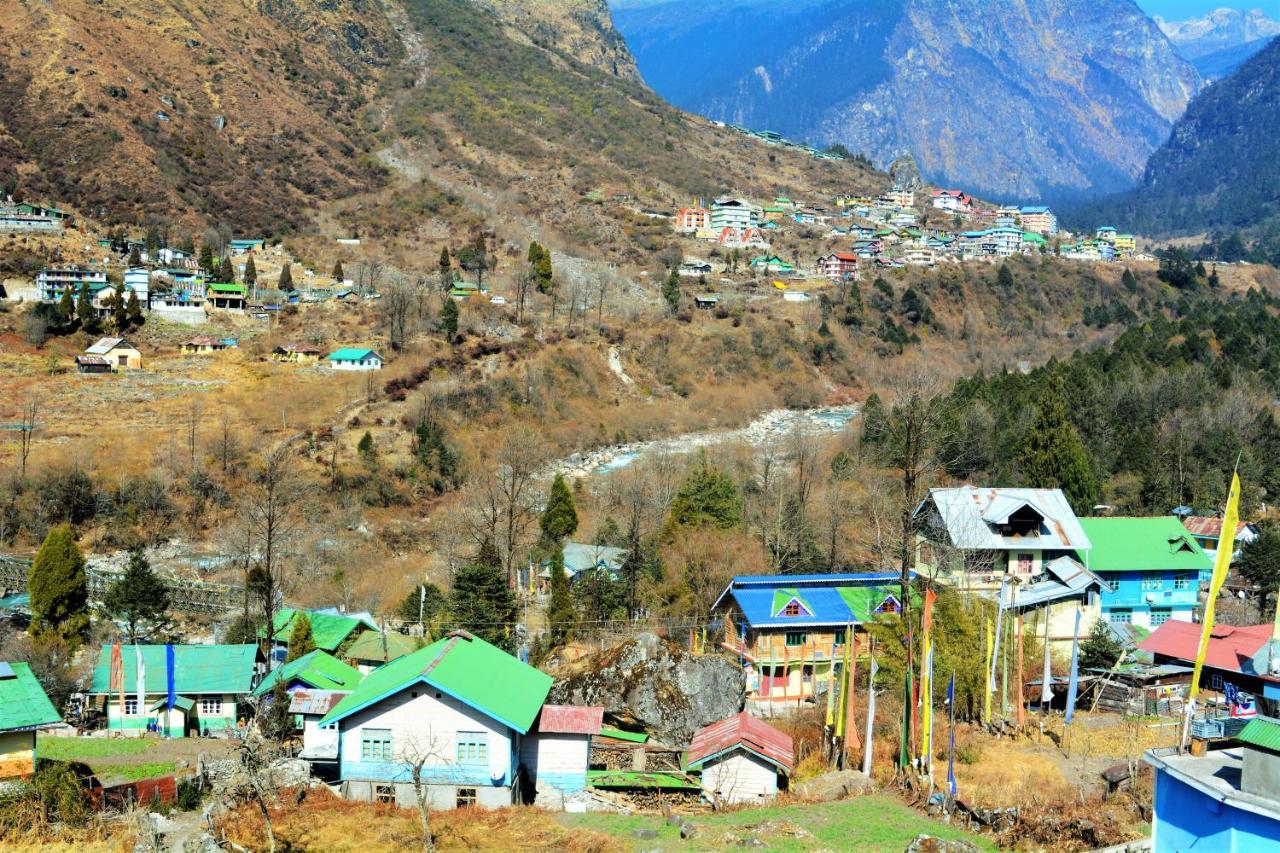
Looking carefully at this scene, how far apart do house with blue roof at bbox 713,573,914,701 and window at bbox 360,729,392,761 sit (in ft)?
35.8

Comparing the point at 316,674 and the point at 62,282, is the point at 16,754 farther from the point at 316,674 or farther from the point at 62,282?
the point at 62,282

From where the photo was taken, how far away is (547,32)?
174500 millimetres

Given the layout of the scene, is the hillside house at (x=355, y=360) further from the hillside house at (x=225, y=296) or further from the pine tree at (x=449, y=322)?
the hillside house at (x=225, y=296)

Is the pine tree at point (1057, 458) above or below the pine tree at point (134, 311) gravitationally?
below

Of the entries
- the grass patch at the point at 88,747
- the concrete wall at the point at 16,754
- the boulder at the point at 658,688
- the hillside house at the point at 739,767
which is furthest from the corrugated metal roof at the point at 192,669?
the hillside house at the point at 739,767

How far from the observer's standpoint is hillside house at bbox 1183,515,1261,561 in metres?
36.4

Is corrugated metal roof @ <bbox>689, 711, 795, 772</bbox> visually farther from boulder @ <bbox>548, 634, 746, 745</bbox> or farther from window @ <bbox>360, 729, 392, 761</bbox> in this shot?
window @ <bbox>360, 729, 392, 761</bbox>

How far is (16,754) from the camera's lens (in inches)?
696

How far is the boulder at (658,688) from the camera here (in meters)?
23.4

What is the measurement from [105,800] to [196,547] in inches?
969

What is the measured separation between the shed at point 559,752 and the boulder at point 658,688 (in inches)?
145

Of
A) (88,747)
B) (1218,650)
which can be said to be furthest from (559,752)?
(1218,650)

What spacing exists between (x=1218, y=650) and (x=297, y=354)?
48197 millimetres

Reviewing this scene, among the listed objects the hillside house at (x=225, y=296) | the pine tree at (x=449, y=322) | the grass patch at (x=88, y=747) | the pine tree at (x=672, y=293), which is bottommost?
the grass patch at (x=88, y=747)
